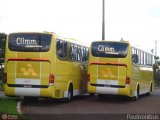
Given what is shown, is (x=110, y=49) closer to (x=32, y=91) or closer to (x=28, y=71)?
(x=28, y=71)

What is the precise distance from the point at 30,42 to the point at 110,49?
4.81 m

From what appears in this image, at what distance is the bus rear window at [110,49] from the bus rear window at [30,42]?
4.08m

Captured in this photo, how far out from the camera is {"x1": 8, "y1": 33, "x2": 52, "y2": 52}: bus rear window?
22.3 m

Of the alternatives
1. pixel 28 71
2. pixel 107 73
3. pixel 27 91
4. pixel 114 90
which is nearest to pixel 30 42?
pixel 28 71

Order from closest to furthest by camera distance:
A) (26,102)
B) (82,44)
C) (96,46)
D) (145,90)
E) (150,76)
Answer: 1. (26,102)
2. (96,46)
3. (82,44)
4. (145,90)
5. (150,76)

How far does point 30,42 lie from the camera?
22.5m

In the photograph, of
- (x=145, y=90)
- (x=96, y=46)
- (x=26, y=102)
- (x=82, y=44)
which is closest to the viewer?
(x=26, y=102)

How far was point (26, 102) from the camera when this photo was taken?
24.0 m

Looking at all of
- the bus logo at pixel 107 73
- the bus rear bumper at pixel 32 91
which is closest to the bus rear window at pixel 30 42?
the bus rear bumper at pixel 32 91

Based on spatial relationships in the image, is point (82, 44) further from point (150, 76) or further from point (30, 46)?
point (150, 76)

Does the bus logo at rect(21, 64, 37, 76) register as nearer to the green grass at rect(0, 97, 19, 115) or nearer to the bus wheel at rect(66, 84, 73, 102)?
the green grass at rect(0, 97, 19, 115)

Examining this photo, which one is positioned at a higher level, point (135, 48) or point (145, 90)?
point (135, 48)

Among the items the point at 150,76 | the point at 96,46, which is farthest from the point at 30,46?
the point at 150,76

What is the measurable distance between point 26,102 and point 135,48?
270 inches
